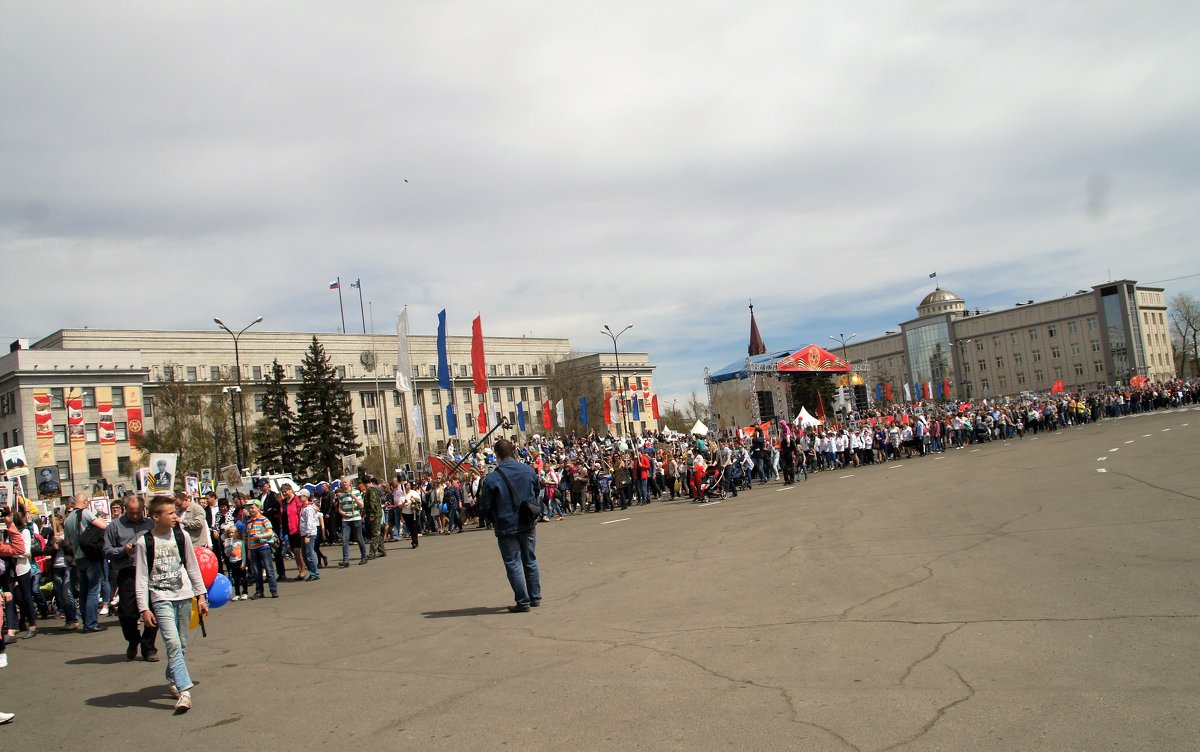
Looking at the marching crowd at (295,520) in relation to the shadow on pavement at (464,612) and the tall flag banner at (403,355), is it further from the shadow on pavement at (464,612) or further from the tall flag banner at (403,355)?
the tall flag banner at (403,355)

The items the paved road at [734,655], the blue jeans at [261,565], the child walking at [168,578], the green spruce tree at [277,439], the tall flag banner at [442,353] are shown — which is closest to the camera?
the paved road at [734,655]

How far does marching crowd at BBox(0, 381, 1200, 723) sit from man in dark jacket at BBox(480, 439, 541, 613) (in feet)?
0.12

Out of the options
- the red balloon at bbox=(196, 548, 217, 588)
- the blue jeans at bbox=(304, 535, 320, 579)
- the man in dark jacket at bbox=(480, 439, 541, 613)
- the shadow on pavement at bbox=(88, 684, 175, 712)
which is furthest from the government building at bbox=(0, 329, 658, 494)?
the shadow on pavement at bbox=(88, 684, 175, 712)

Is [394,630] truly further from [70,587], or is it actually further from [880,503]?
[880,503]

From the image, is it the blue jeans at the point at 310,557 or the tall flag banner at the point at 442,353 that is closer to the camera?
the blue jeans at the point at 310,557

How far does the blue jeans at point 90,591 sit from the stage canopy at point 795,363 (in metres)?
45.8

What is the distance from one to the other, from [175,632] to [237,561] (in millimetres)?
7090

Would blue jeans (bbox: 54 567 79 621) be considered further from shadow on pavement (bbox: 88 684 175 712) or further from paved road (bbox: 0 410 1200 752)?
shadow on pavement (bbox: 88 684 175 712)

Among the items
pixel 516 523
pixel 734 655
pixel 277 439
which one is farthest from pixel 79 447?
pixel 734 655

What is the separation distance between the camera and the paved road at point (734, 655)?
197 inches

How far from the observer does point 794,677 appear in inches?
232

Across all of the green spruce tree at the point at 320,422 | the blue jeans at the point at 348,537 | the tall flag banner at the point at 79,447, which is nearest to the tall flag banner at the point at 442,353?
the blue jeans at the point at 348,537

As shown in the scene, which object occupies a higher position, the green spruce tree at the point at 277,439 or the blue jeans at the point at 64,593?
the green spruce tree at the point at 277,439

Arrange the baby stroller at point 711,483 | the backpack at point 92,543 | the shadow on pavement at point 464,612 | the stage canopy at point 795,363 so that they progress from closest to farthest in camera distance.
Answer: the shadow on pavement at point 464,612 < the backpack at point 92,543 < the baby stroller at point 711,483 < the stage canopy at point 795,363
